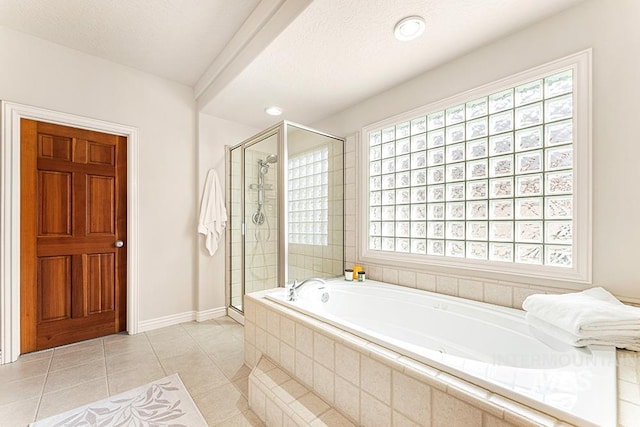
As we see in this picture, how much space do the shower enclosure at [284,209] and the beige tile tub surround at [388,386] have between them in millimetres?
874

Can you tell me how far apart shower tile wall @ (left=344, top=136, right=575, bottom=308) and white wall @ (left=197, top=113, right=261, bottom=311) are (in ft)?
4.65

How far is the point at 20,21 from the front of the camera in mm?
1889

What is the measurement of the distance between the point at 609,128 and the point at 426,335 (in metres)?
1.54

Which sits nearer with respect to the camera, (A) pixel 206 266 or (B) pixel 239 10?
(B) pixel 239 10

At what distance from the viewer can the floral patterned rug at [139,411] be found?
1.37m

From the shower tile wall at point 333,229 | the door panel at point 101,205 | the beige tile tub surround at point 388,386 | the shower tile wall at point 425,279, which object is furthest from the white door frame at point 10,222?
the shower tile wall at point 425,279

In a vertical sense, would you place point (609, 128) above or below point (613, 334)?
→ above

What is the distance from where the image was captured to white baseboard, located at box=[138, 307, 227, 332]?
2.54 m

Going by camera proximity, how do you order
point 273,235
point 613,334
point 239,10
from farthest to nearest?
point 273,235, point 239,10, point 613,334

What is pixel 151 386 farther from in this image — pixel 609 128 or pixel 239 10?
pixel 609 128

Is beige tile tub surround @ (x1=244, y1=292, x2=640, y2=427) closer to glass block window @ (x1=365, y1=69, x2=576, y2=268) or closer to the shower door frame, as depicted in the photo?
glass block window @ (x1=365, y1=69, x2=576, y2=268)

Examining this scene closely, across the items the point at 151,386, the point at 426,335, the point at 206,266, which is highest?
the point at 206,266

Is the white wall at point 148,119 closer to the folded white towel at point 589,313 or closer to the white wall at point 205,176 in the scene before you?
the white wall at point 205,176

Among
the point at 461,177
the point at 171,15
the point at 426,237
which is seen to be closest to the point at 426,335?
the point at 426,237
